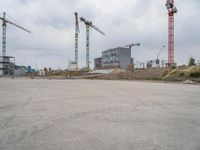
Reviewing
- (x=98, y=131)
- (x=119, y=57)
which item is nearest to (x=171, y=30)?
(x=119, y=57)

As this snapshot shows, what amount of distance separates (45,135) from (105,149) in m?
1.88

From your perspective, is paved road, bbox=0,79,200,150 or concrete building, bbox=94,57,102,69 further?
A: concrete building, bbox=94,57,102,69

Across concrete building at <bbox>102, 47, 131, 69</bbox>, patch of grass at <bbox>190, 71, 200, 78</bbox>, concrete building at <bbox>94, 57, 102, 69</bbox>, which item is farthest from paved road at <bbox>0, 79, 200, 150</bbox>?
concrete building at <bbox>94, 57, 102, 69</bbox>

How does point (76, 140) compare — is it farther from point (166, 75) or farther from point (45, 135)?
point (166, 75)

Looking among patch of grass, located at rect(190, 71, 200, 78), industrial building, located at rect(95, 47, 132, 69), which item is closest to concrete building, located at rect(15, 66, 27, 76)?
industrial building, located at rect(95, 47, 132, 69)

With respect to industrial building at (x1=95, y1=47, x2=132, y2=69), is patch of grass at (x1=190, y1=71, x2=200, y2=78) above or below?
below

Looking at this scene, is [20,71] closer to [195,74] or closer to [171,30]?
[171,30]

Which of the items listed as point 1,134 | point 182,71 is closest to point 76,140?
point 1,134

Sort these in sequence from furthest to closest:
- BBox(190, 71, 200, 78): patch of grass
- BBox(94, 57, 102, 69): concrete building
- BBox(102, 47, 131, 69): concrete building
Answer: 1. BBox(94, 57, 102, 69): concrete building
2. BBox(102, 47, 131, 69): concrete building
3. BBox(190, 71, 200, 78): patch of grass

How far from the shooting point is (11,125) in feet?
25.2

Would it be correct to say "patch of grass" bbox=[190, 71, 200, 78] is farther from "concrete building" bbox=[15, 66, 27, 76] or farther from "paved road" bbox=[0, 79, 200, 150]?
"concrete building" bbox=[15, 66, 27, 76]

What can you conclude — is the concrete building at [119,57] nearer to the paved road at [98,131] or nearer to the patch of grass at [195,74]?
the patch of grass at [195,74]

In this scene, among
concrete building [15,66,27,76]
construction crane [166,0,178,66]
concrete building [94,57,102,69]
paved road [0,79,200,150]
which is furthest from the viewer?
concrete building [94,57,102,69]

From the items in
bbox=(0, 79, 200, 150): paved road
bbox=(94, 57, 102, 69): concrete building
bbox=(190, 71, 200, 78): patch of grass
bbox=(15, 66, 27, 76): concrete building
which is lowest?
bbox=(0, 79, 200, 150): paved road
